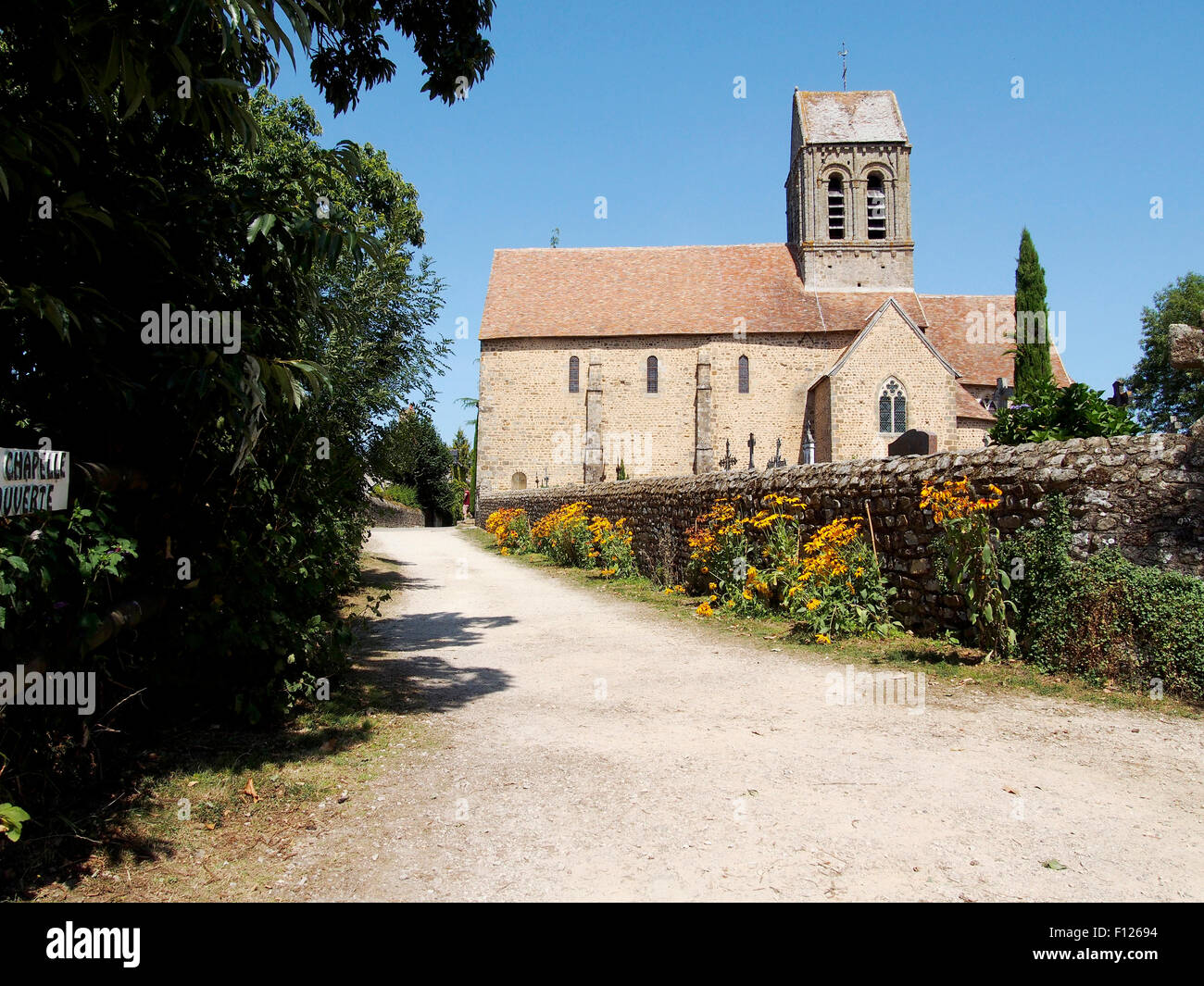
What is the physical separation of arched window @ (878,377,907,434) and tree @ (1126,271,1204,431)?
808 inches

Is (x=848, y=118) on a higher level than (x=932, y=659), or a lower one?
higher

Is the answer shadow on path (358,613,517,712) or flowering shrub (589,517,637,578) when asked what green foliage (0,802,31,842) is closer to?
shadow on path (358,613,517,712)

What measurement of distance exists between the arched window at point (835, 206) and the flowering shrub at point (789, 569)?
31933 mm

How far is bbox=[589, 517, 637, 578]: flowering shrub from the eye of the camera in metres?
14.6

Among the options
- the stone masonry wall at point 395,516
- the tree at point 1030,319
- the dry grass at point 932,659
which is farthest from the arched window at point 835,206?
the dry grass at point 932,659

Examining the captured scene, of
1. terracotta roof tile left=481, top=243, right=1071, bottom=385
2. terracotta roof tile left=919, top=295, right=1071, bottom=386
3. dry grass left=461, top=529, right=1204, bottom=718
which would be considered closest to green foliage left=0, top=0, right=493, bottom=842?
dry grass left=461, top=529, right=1204, bottom=718

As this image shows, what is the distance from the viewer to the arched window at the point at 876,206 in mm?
38875

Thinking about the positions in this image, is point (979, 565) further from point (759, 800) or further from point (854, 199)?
point (854, 199)

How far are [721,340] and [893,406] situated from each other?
8.30 m

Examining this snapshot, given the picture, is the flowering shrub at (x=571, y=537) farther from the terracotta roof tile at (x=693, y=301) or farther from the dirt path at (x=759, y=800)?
the terracotta roof tile at (x=693, y=301)

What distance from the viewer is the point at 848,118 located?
3981 centimetres

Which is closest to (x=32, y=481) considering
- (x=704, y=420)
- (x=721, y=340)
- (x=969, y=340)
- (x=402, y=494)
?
(x=704, y=420)

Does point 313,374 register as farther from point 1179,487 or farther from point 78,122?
point 1179,487
